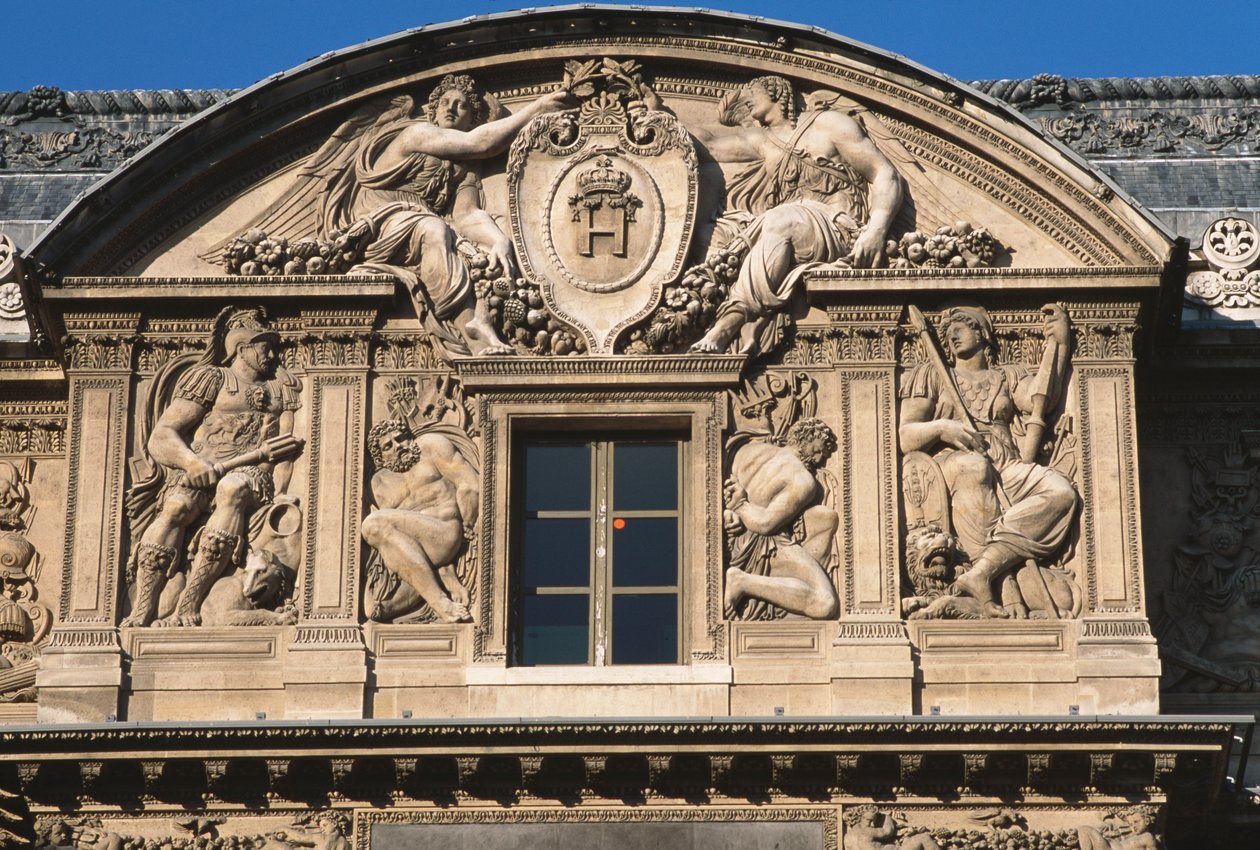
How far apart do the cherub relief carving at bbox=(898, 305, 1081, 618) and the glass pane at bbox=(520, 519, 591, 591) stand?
273 cm

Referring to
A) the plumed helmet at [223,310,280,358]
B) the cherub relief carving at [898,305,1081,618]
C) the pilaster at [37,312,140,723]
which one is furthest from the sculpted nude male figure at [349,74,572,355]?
the cherub relief carving at [898,305,1081,618]

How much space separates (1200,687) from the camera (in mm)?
24844

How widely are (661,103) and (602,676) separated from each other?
5.26 m

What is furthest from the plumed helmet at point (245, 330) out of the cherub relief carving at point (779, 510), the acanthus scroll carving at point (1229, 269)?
the acanthus scroll carving at point (1229, 269)

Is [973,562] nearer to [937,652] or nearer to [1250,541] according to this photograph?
[937,652]

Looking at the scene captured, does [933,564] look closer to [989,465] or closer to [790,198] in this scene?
[989,465]

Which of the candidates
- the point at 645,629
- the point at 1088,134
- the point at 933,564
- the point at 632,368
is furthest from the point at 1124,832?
the point at 1088,134

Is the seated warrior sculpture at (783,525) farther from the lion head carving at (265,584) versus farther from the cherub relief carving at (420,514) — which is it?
the lion head carving at (265,584)

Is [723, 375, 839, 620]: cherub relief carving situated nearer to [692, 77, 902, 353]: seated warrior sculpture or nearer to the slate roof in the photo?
[692, 77, 902, 353]: seated warrior sculpture

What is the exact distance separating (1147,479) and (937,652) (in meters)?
3.17

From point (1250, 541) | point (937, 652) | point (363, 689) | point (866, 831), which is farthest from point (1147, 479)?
point (363, 689)

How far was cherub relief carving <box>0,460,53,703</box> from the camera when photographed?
24531 millimetres

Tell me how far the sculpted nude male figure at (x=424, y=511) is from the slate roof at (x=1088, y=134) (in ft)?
15.9

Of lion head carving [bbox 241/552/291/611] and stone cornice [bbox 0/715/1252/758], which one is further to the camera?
lion head carving [bbox 241/552/291/611]
